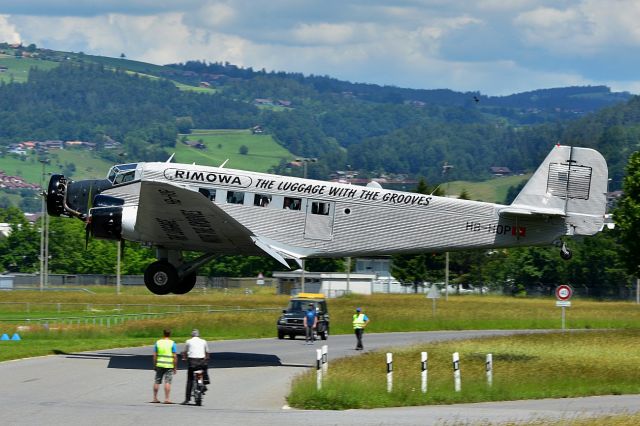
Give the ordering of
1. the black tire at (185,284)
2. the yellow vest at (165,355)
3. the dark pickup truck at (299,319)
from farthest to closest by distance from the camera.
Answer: the dark pickup truck at (299,319)
the black tire at (185,284)
the yellow vest at (165,355)

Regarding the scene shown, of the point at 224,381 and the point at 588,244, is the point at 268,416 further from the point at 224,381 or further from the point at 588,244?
the point at 588,244

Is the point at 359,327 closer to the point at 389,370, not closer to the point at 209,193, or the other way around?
the point at 209,193

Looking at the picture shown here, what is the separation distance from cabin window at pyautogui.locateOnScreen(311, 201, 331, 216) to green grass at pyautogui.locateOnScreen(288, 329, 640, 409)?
17.9 feet

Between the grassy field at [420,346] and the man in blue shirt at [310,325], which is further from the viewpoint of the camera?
the man in blue shirt at [310,325]

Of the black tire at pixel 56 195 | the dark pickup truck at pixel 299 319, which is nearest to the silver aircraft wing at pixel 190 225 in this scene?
the black tire at pixel 56 195

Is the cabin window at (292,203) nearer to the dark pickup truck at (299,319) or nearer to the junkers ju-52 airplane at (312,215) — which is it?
the junkers ju-52 airplane at (312,215)

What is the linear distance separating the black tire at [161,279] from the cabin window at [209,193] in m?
2.90

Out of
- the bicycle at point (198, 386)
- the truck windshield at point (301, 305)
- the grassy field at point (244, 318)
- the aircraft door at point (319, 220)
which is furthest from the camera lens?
the truck windshield at point (301, 305)

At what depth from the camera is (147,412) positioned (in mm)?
26344

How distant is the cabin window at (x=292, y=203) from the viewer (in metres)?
36.3

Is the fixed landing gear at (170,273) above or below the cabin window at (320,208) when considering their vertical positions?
below

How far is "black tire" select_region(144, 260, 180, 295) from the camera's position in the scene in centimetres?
3659

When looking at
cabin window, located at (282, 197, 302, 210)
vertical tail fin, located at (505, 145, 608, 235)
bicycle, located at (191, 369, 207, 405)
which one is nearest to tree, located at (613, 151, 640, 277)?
A: vertical tail fin, located at (505, 145, 608, 235)

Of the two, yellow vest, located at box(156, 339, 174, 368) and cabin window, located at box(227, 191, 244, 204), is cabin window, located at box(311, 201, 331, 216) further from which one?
yellow vest, located at box(156, 339, 174, 368)
